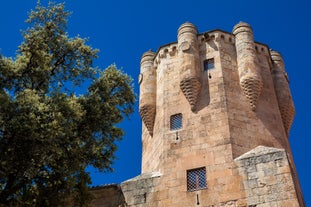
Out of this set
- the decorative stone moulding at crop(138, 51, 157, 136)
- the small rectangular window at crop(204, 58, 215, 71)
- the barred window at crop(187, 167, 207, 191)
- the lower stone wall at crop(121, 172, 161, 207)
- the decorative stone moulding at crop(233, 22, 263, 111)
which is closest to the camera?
the barred window at crop(187, 167, 207, 191)

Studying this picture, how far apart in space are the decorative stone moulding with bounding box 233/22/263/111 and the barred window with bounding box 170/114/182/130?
3332 mm

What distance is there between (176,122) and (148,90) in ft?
9.80

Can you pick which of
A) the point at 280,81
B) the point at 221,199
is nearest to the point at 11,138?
the point at 221,199

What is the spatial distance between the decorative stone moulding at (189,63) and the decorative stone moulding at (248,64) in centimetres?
207

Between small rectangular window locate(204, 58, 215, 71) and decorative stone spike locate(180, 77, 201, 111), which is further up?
small rectangular window locate(204, 58, 215, 71)

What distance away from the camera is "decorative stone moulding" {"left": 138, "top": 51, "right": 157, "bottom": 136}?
68.5ft

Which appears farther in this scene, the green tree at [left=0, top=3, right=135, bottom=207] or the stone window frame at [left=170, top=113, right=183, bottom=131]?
the stone window frame at [left=170, top=113, right=183, bottom=131]

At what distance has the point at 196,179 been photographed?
17.3 m

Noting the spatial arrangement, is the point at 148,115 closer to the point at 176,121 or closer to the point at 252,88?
the point at 176,121

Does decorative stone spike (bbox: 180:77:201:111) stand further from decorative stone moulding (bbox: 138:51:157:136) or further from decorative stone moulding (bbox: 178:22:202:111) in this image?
decorative stone moulding (bbox: 138:51:157:136)

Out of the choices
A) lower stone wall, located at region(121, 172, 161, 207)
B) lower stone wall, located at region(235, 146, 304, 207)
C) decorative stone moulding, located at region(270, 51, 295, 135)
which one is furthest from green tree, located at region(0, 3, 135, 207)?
decorative stone moulding, located at region(270, 51, 295, 135)

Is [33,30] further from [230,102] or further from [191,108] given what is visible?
[230,102]

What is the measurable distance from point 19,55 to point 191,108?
8115 millimetres

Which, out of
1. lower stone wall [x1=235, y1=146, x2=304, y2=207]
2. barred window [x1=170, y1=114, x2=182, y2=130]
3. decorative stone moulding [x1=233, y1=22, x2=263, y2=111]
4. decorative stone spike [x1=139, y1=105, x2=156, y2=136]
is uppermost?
decorative stone moulding [x1=233, y1=22, x2=263, y2=111]
